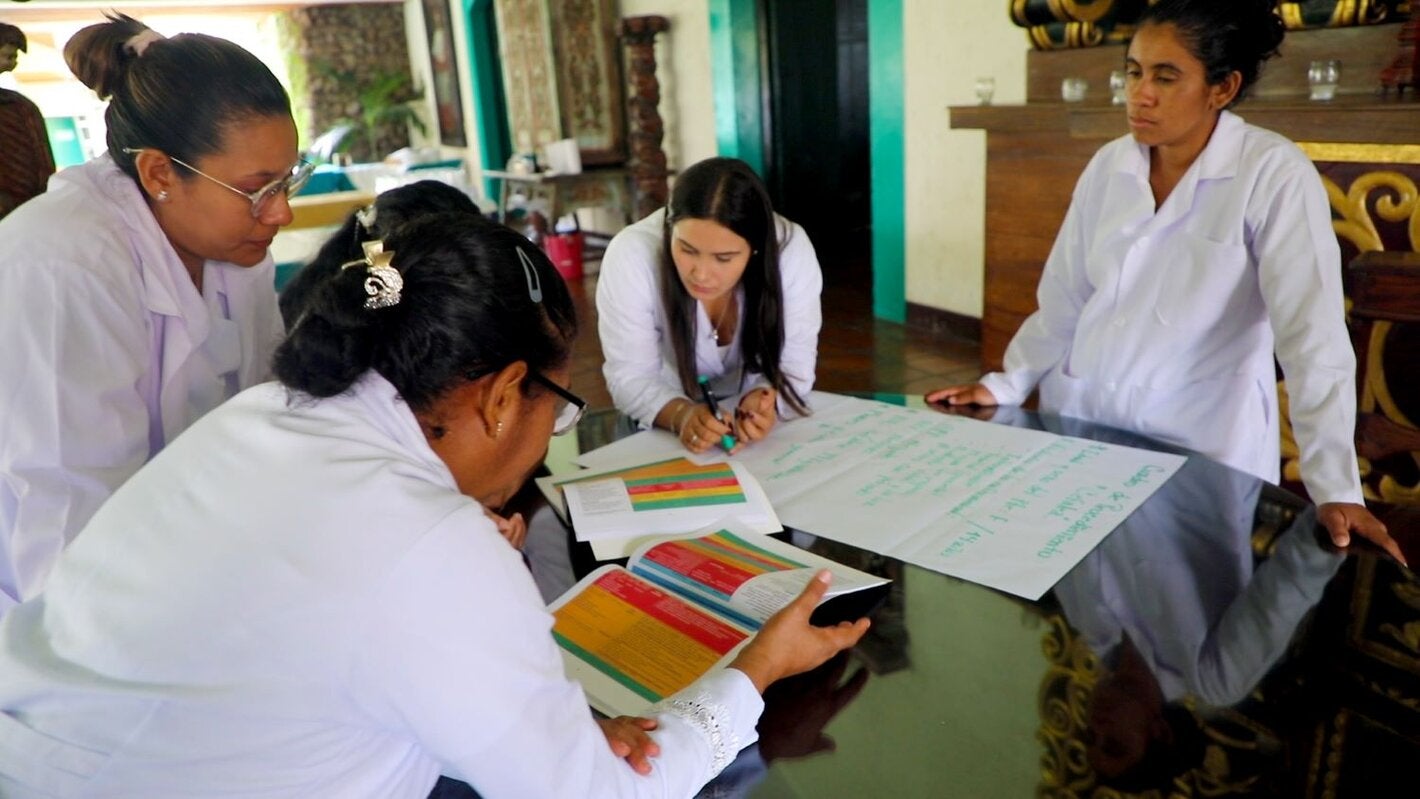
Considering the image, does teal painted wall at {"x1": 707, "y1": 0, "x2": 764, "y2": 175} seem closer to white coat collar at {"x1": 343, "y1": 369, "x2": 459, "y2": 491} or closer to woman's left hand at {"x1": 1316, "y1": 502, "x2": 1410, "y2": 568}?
woman's left hand at {"x1": 1316, "y1": 502, "x2": 1410, "y2": 568}

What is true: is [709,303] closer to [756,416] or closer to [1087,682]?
[756,416]

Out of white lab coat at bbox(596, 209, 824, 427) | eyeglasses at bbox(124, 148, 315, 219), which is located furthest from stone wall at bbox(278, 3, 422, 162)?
eyeglasses at bbox(124, 148, 315, 219)

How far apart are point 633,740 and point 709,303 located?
118 cm

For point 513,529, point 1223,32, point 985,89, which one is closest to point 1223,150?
point 1223,32

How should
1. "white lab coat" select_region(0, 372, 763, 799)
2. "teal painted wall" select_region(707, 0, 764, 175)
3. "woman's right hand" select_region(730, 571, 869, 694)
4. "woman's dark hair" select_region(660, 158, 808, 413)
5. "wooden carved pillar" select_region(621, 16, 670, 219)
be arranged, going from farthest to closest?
"wooden carved pillar" select_region(621, 16, 670, 219)
"teal painted wall" select_region(707, 0, 764, 175)
"woman's dark hair" select_region(660, 158, 808, 413)
"woman's right hand" select_region(730, 571, 869, 694)
"white lab coat" select_region(0, 372, 763, 799)

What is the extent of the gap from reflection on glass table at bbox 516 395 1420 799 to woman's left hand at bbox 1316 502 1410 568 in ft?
0.08

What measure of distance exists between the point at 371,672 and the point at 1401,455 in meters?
2.36

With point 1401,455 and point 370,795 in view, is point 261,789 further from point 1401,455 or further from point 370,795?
point 1401,455

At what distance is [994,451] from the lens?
1449mm

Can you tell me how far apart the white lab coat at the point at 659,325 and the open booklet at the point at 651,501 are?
0.35m

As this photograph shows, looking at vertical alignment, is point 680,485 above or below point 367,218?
below

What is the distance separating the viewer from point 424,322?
0.74 m

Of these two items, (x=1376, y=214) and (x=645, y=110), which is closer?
(x=1376, y=214)

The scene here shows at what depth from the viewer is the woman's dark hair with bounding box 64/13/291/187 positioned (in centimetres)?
127
